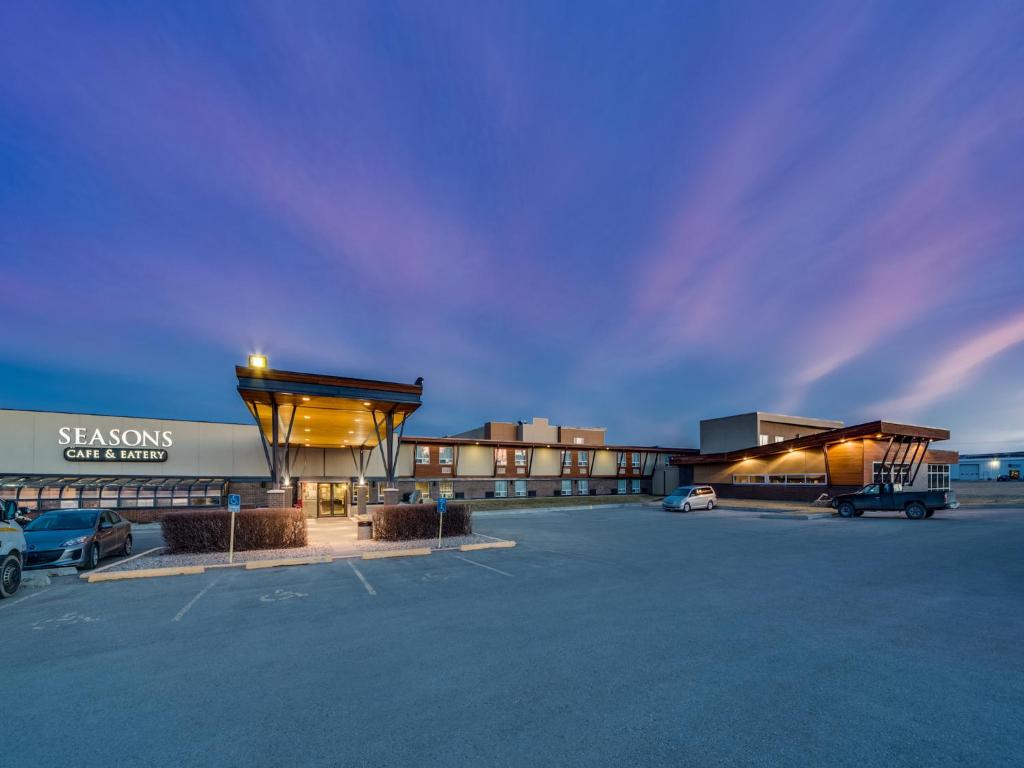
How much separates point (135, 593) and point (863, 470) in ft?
141

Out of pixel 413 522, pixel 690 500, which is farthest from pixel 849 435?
pixel 413 522

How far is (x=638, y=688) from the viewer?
5.30 meters

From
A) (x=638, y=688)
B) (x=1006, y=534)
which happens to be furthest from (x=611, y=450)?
(x=638, y=688)

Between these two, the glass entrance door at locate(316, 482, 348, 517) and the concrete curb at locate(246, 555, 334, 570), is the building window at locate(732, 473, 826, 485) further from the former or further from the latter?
the concrete curb at locate(246, 555, 334, 570)

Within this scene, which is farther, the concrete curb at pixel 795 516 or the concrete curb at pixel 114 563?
the concrete curb at pixel 795 516

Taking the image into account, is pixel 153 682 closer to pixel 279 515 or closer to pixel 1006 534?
pixel 279 515

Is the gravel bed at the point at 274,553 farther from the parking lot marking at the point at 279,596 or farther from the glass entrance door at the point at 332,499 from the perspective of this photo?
the glass entrance door at the point at 332,499

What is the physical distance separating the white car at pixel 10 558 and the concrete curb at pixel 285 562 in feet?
14.9

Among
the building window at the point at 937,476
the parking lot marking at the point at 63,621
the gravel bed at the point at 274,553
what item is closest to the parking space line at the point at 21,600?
the parking lot marking at the point at 63,621

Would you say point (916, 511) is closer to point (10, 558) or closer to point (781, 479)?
point (781, 479)

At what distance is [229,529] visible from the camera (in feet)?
50.9

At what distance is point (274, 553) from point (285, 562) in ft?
5.84

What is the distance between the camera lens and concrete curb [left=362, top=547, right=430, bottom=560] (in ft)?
48.4

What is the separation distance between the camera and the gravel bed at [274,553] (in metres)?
13.4
